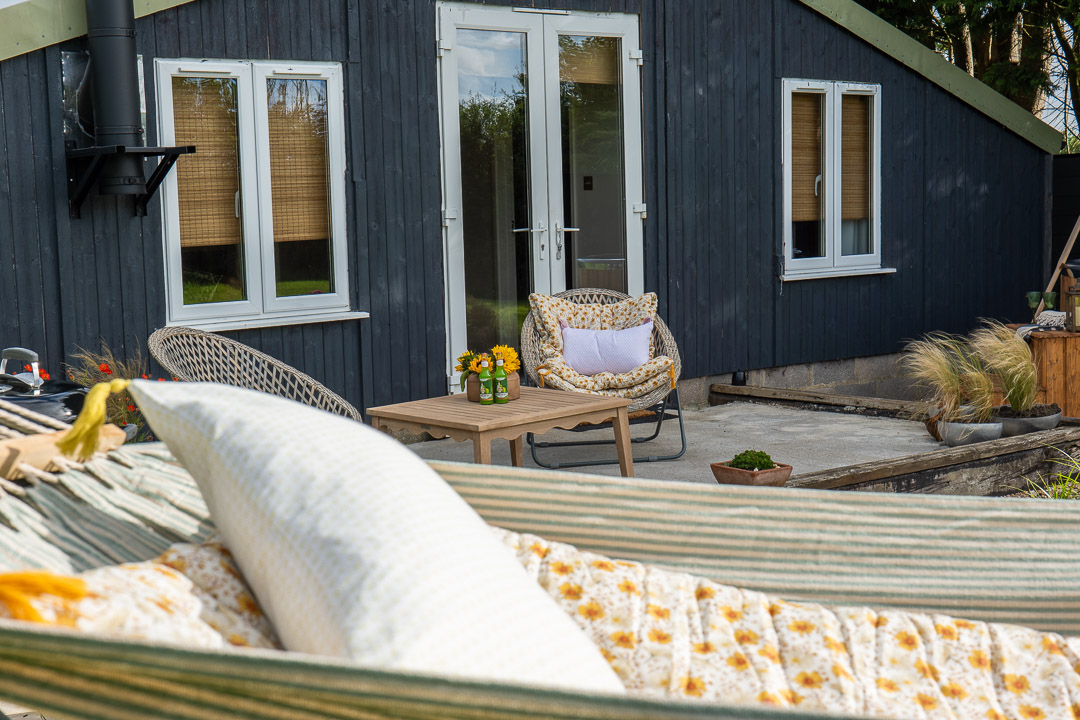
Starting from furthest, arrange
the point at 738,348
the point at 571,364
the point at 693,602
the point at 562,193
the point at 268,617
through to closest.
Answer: the point at 738,348 → the point at 562,193 → the point at 571,364 → the point at 693,602 → the point at 268,617

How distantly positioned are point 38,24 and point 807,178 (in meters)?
4.87

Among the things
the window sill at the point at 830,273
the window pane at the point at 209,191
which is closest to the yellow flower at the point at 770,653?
the window pane at the point at 209,191

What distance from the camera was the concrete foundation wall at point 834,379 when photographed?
7.16 m

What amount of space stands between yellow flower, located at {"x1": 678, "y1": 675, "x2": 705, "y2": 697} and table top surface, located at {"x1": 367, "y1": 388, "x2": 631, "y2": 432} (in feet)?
8.40

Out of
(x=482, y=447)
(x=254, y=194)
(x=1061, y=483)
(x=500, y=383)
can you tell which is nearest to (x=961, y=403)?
(x=1061, y=483)

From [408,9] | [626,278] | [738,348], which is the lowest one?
[738,348]

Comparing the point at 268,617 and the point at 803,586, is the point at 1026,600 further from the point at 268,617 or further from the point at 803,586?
the point at 268,617

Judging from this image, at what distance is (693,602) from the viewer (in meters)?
1.66

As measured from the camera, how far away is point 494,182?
6.27 m

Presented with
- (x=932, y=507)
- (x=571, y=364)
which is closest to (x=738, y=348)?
(x=571, y=364)

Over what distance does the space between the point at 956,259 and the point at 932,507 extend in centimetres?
713

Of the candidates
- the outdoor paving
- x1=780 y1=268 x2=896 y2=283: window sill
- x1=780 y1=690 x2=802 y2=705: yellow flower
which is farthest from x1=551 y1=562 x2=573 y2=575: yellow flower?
x1=780 y1=268 x2=896 y2=283: window sill

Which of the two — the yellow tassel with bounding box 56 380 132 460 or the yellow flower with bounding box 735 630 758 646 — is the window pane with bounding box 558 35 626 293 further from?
the yellow tassel with bounding box 56 380 132 460

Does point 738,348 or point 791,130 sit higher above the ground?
point 791,130
